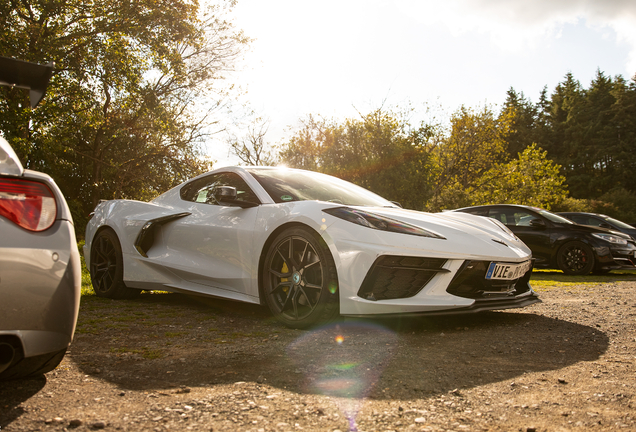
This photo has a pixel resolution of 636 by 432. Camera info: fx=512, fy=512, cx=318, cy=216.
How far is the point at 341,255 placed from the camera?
3.49 m

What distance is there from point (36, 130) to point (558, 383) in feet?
50.7

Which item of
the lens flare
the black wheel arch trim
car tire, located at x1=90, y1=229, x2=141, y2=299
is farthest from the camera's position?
car tire, located at x1=90, y1=229, x2=141, y2=299

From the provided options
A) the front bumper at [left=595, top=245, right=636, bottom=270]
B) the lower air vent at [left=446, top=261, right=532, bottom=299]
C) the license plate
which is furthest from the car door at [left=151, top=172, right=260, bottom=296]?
the front bumper at [left=595, top=245, right=636, bottom=270]

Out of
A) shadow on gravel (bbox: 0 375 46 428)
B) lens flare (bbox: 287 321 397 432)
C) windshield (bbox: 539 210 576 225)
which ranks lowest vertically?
shadow on gravel (bbox: 0 375 46 428)

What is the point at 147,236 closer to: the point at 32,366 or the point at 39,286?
the point at 32,366

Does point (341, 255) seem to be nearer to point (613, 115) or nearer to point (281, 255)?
point (281, 255)

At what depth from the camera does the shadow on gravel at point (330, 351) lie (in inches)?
96.3

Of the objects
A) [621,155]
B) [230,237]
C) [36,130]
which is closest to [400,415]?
[230,237]

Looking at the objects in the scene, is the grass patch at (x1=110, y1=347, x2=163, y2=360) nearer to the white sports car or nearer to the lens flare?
the lens flare

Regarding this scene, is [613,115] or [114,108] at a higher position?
[613,115]

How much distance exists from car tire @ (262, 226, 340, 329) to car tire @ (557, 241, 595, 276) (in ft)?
26.3

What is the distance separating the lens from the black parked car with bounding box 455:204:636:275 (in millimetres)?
9797

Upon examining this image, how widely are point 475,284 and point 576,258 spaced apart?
7510 mm

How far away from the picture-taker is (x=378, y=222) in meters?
3.58
